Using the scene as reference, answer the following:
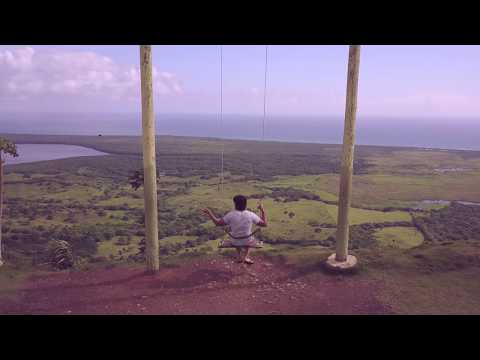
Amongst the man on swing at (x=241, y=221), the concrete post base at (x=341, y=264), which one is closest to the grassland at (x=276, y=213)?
the concrete post base at (x=341, y=264)

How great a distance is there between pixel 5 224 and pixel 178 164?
54.0 m

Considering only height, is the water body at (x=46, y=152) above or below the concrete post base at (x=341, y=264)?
below

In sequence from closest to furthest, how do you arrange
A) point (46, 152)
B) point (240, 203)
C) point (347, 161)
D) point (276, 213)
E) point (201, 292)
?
point (240, 203) → point (201, 292) → point (347, 161) → point (276, 213) → point (46, 152)

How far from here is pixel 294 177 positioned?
73.0 metres

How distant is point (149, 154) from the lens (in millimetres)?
6109

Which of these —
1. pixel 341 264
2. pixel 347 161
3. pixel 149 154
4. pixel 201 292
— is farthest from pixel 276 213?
pixel 201 292

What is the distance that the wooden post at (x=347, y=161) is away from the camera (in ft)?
20.5

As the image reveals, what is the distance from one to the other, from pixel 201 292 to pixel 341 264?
261 cm

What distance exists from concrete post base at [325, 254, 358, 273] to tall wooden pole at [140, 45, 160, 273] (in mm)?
3110

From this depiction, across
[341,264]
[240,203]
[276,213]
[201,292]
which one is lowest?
[276,213]

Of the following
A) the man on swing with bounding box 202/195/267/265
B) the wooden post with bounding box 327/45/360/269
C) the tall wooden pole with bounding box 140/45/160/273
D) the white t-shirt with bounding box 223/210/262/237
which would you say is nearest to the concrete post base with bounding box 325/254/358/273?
the wooden post with bounding box 327/45/360/269

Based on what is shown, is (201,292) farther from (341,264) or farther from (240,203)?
(341,264)

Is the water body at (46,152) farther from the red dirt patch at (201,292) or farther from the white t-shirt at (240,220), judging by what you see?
the white t-shirt at (240,220)

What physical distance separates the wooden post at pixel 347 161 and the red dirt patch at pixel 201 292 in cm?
47
